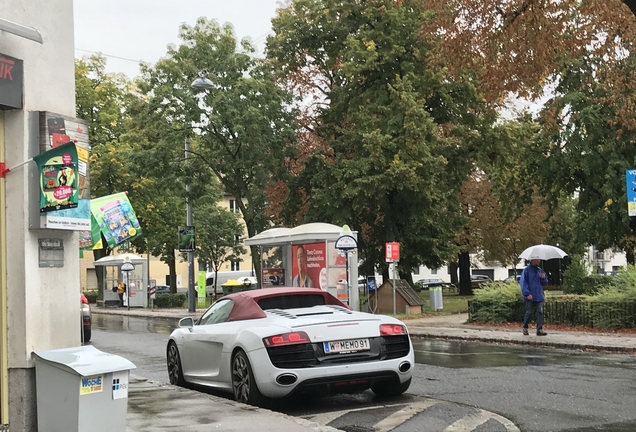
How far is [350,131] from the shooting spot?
34.0 m

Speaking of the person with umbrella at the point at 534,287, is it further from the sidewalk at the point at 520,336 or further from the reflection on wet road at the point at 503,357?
the reflection on wet road at the point at 503,357

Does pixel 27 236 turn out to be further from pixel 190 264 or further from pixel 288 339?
pixel 190 264

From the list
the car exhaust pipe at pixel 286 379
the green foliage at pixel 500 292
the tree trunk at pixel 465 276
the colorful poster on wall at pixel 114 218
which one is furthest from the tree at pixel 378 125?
the car exhaust pipe at pixel 286 379

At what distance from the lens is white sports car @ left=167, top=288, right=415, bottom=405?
9.17m

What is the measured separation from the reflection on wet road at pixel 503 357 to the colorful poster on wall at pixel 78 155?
749cm

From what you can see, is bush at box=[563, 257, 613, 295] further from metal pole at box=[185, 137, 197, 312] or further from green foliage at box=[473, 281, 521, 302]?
metal pole at box=[185, 137, 197, 312]

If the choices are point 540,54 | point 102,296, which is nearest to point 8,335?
point 540,54

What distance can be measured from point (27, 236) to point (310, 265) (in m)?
18.4

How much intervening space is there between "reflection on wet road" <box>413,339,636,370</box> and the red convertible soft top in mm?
3607

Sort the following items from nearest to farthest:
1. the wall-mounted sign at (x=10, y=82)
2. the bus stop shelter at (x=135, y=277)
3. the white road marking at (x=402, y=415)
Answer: the wall-mounted sign at (x=10, y=82) → the white road marking at (x=402, y=415) → the bus stop shelter at (x=135, y=277)

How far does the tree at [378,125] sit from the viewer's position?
3241 centimetres

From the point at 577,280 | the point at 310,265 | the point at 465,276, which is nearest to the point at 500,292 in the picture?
the point at 310,265

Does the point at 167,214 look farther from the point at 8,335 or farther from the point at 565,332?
the point at 8,335

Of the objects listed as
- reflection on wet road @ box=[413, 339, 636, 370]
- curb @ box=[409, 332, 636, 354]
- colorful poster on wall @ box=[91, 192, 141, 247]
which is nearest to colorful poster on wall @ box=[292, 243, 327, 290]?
curb @ box=[409, 332, 636, 354]
